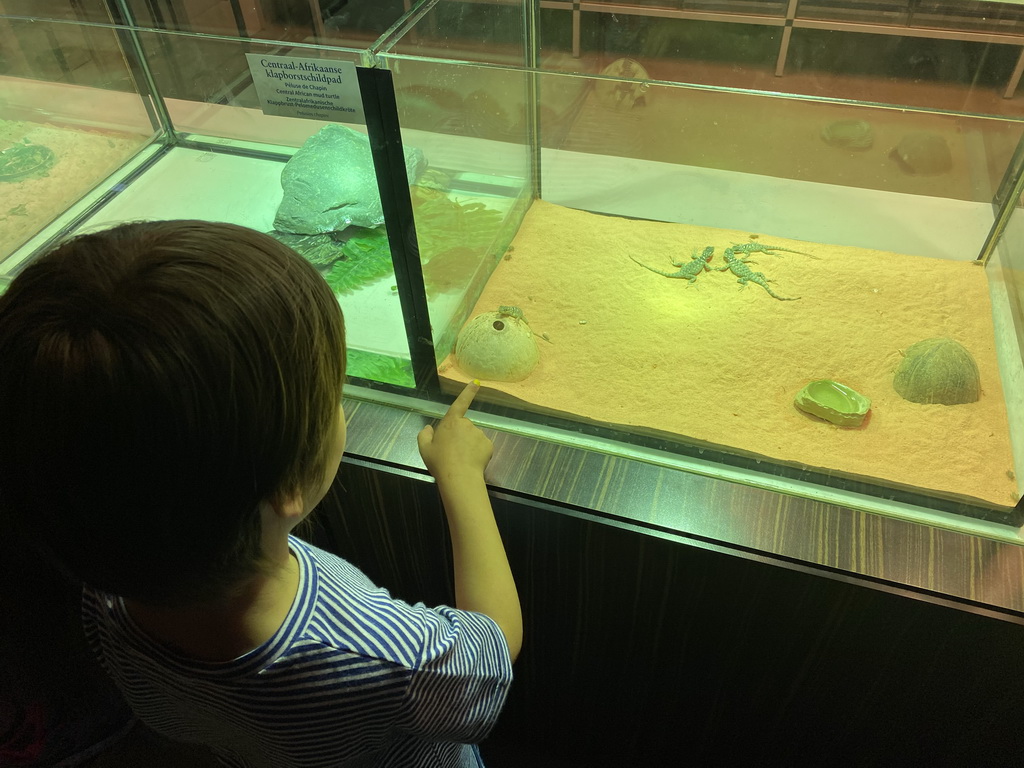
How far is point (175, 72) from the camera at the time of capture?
1.29 m

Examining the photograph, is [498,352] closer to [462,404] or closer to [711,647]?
[462,404]

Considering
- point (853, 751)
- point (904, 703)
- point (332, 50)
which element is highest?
point (332, 50)

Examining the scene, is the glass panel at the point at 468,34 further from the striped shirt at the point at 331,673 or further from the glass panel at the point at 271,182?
the striped shirt at the point at 331,673

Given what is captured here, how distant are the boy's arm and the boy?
55 mm

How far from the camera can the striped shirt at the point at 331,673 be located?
58cm

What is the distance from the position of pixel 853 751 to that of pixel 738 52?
1181 mm

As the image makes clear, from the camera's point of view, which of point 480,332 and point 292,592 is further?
point 480,332

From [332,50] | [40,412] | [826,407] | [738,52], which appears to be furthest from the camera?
[738,52]

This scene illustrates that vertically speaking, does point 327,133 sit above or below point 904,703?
above

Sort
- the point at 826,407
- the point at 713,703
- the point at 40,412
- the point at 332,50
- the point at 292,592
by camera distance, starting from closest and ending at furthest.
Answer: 1. the point at 40,412
2. the point at 292,592
3. the point at 332,50
4. the point at 826,407
5. the point at 713,703

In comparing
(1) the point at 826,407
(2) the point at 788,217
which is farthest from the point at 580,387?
(2) the point at 788,217

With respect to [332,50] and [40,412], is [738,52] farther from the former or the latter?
[40,412]

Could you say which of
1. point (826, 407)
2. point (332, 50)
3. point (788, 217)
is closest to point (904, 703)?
point (826, 407)

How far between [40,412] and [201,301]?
4.5 inches
